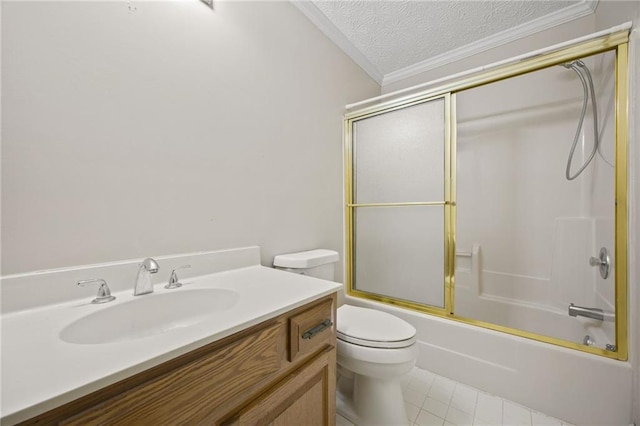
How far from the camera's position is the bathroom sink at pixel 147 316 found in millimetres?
673

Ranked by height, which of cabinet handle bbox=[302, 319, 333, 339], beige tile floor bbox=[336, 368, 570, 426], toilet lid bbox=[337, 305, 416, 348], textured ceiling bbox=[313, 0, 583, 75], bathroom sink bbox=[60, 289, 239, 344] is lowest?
beige tile floor bbox=[336, 368, 570, 426]

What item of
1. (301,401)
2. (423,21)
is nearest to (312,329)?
(301,401)

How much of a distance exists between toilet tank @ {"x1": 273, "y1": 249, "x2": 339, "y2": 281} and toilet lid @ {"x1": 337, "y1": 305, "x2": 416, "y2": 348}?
0.85ft

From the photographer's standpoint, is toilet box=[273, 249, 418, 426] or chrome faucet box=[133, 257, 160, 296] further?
toilet box=[273, 249, 418, 426]

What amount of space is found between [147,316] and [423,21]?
2.23 m

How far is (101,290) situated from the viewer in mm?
772

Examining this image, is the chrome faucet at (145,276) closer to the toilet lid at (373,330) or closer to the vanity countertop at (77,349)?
the vanity countertop at (77,349)

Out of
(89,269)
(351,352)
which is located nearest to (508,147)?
(351,352)

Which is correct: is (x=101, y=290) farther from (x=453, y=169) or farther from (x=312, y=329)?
(x=453, y=169)

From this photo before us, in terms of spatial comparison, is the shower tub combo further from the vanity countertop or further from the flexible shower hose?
the vanity countertop

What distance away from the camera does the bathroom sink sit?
2.21 feet

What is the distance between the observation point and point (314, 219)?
65.9 inches

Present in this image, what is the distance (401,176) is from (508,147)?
3.18ft

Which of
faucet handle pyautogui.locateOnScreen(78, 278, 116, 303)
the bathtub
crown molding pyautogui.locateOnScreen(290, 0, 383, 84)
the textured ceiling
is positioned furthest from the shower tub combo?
faucet handle pyautogui.locateOnScreen(78, 278, 116, 303)
